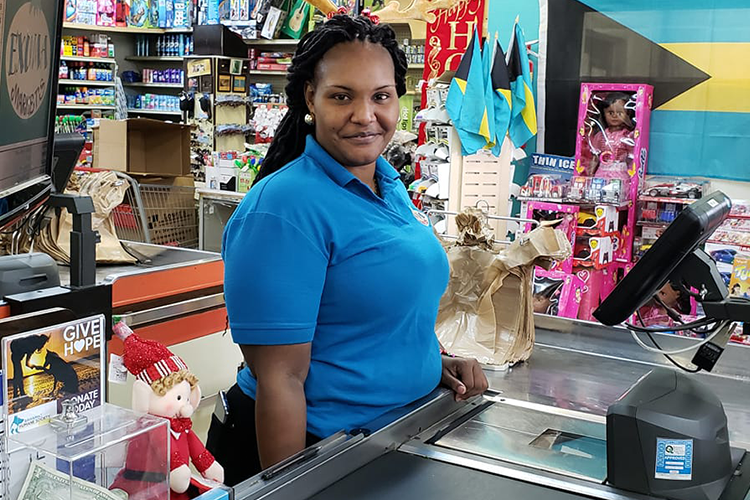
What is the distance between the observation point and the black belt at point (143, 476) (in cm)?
90

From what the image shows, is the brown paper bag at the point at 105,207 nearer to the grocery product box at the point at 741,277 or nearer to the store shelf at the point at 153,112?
the grocery product box at the point at 741,277

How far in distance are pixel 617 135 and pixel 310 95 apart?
13.0ft

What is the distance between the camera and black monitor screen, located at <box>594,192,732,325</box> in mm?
1245

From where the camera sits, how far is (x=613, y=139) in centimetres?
514

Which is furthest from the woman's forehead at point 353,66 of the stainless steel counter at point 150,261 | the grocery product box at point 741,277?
the grocery product box at point 741,277

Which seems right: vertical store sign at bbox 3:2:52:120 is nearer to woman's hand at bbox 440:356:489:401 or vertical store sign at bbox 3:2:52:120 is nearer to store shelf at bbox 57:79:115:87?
woman's hand at bbox 440:356:489:401

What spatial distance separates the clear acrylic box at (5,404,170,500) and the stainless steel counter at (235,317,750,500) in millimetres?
197

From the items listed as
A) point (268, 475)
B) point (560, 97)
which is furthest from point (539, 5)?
point (268, 475)

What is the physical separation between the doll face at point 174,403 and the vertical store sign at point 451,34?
4.28 m

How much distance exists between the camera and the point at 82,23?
9523 mm

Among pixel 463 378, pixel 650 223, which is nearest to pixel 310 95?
pixel 463 378

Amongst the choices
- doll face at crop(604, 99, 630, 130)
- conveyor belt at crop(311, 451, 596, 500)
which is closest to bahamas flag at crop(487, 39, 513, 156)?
doll face at crop(604, 99, 630, 130)

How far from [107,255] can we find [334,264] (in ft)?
5.70

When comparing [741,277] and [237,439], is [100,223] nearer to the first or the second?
[237,439]
